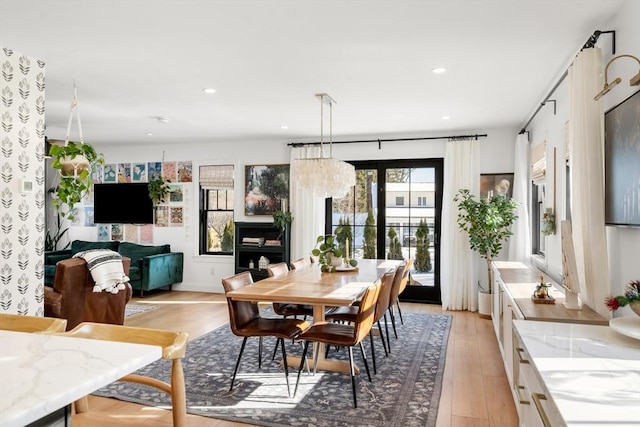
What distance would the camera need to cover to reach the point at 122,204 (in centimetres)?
793

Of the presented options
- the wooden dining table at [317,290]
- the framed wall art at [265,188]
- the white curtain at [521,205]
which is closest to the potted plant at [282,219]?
the framed wall art at [265,188]

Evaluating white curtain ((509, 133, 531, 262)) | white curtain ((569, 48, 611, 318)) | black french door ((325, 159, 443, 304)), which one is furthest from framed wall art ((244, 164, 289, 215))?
white curtain ((569, 48, 611, 318))

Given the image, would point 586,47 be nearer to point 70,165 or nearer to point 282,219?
point 70,165

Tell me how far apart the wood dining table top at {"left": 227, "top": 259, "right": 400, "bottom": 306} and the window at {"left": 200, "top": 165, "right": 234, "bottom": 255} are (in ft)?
10.6

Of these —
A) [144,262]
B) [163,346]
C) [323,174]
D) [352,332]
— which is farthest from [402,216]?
[163,346]

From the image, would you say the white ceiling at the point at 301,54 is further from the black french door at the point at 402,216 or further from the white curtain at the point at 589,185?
the black french door at the point at 402,216

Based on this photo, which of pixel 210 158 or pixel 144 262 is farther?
pixel 210 158

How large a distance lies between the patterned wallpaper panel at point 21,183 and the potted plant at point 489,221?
4.66 m

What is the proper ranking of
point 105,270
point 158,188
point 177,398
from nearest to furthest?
point 177,398 < point 105,270 < point 158,188

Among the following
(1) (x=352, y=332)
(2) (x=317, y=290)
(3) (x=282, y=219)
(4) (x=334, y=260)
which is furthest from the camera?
(3) (x=282, y=219)

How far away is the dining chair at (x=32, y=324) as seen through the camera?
1.80 metres

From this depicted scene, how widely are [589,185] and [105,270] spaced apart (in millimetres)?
Result: 4179

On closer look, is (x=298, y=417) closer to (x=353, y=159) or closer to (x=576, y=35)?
(x=576, y=35)

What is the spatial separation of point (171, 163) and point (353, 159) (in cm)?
319
